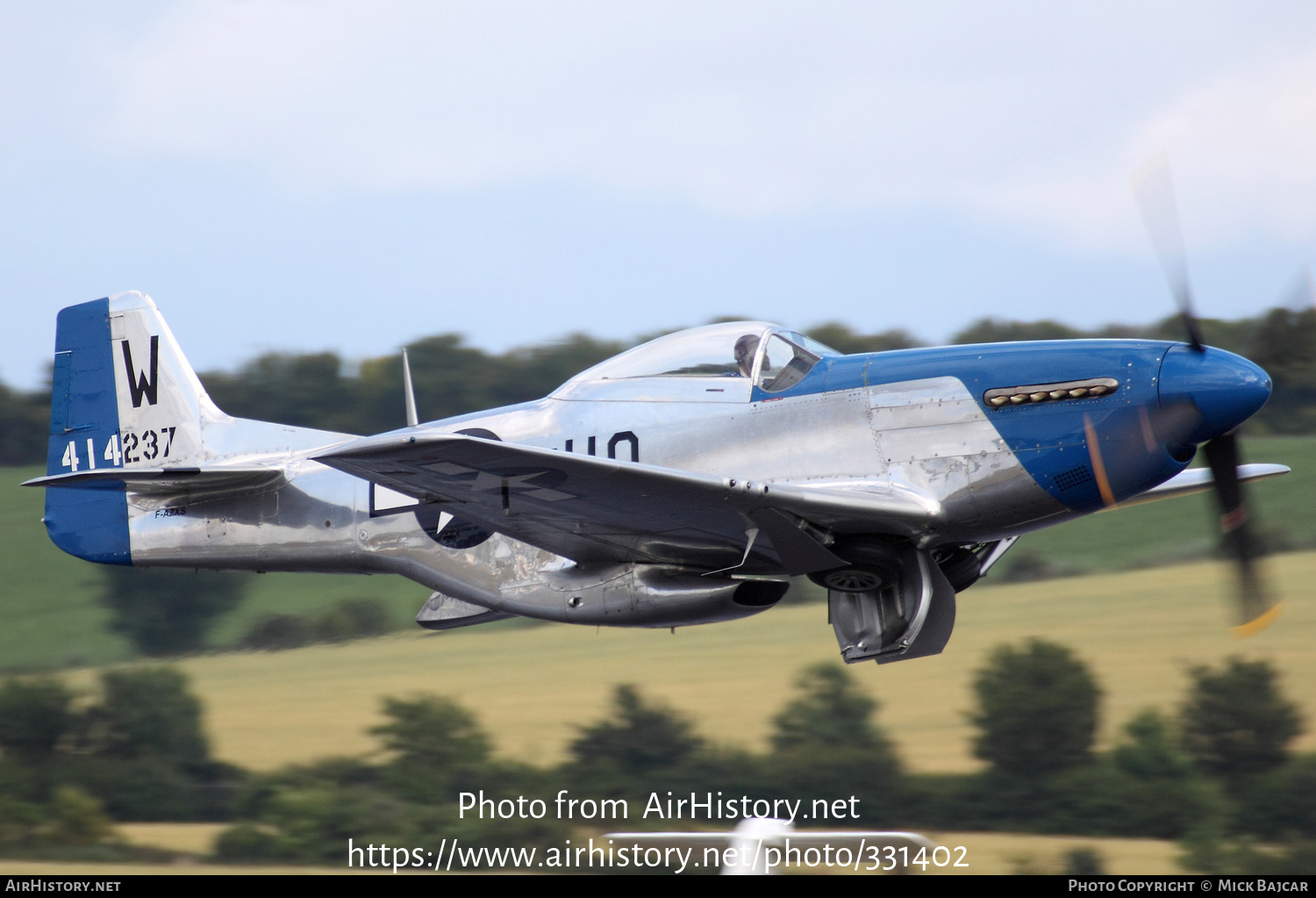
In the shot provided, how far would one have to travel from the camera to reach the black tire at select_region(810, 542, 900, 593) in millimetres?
7965

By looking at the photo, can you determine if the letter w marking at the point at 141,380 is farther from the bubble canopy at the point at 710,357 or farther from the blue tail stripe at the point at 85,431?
the bubble canopy at the point at 710,357

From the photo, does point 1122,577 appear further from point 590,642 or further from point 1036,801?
point 590,642


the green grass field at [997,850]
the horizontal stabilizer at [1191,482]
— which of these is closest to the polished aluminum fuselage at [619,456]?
the horizontal stabilizer at [1191,482]

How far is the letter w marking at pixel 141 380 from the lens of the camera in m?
10.7

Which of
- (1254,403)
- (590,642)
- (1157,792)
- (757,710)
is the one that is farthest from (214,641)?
(1254,403)

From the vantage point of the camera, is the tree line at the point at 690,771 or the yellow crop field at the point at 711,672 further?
the yellow crop field at the point at 711,672

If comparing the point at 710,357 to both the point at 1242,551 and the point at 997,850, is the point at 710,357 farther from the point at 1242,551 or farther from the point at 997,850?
the point at 997,850

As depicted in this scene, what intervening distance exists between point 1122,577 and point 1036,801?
6.51 meters

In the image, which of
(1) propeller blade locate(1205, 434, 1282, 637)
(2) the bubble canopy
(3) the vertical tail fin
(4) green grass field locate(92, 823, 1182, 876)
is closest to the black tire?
(2) the bubble canopy

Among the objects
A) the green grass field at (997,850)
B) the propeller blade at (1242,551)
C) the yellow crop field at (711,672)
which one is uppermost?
the propeller blade at (1242,551)

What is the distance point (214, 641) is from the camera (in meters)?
25.0

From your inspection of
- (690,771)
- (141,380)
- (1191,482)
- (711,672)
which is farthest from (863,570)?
(711,672)

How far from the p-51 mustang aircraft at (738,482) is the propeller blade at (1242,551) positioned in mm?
18
